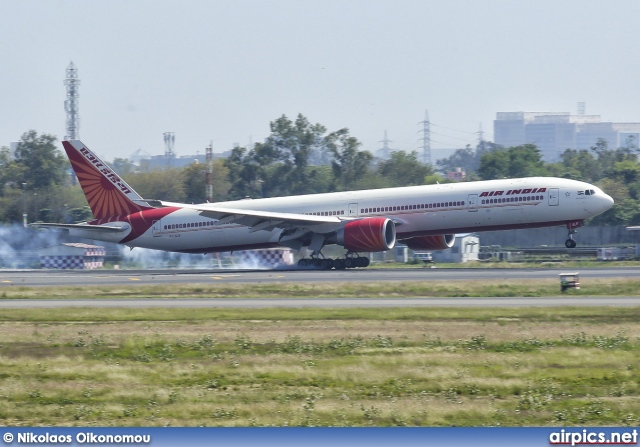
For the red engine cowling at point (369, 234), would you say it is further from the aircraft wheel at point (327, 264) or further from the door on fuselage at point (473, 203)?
the door on fuselage at point (473, 203)

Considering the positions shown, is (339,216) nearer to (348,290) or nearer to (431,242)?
(431,242)

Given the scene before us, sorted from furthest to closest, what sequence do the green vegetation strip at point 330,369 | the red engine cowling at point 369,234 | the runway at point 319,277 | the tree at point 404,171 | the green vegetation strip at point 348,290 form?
the tree at point 404,171, the red engine cowling at point 369,234, the runway at point 319,277, the green vegetation strip at point 348,290, the green vegetation strip at point 330,369

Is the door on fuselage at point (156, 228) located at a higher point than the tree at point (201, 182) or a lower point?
lower

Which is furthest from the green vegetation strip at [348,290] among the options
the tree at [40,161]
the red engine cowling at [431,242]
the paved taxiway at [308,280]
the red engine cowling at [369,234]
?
the tree at [40,161]

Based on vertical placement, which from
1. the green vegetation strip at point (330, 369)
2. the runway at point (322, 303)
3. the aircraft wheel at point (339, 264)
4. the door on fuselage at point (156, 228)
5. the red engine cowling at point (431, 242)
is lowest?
the green vegetation strip at point (330, 369)

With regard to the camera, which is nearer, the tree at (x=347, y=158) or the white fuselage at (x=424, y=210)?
the white fuselage at (x=424, y=210)

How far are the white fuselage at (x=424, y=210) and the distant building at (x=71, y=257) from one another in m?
10.1

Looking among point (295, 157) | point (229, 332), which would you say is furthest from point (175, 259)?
point (295, 157)

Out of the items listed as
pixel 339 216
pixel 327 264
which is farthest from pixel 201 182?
pixel 327 264

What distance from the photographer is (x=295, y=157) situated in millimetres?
119000

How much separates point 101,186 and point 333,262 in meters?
14.9

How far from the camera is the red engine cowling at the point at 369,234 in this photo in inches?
1844

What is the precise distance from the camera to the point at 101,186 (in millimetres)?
53625

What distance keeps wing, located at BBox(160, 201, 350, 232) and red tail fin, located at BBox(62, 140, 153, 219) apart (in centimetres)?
557
